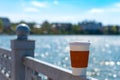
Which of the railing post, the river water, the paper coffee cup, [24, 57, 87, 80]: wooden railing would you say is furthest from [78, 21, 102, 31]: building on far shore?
the paper coffee cup

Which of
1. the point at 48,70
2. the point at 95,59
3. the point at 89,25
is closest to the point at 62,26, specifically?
the point at 89,25

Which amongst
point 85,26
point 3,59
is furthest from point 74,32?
point 3,59

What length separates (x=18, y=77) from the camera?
4715 millimetres

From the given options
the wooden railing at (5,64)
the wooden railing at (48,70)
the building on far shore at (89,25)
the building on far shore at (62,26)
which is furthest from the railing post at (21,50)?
the building on far shore at (89,25)

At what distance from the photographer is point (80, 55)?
2.70m

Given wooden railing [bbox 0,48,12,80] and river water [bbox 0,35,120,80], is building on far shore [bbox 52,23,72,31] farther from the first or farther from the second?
wooden railing [bbox 0,48,12,80]

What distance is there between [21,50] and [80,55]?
6.88ft

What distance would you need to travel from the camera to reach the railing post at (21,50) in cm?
461

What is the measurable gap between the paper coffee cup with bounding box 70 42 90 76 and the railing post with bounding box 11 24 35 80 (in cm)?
192

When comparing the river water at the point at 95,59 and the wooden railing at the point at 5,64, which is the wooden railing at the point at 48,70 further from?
the wooden railing at the point at 5,64

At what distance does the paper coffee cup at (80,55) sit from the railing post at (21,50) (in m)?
1.92

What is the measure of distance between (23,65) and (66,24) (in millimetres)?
119074

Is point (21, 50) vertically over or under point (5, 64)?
over

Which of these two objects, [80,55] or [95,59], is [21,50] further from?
[95,59]
